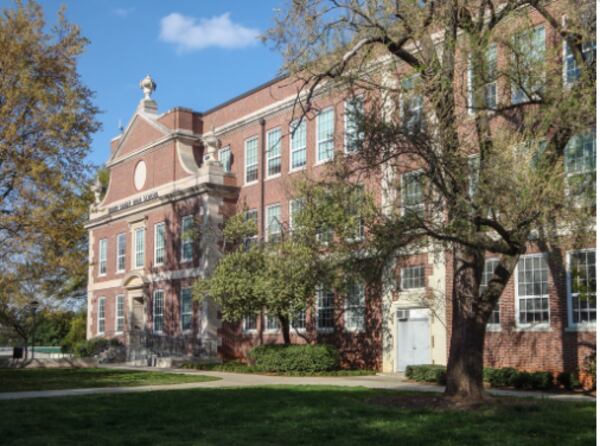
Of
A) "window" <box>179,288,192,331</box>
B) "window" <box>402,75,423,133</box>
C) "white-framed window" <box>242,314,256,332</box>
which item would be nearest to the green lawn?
"window" <box>402,75,423,133</box>

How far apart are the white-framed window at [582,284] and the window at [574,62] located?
17.9ft

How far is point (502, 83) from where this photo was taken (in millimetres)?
15438

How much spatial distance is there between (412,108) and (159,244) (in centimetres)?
2746

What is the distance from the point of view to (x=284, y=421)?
1370 cm

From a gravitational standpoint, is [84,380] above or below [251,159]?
below

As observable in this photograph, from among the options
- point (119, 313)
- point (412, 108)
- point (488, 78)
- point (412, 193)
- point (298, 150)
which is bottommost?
point (119, 313)

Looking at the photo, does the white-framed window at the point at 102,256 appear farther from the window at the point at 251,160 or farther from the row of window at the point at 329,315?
the row of window at the point at 329,315

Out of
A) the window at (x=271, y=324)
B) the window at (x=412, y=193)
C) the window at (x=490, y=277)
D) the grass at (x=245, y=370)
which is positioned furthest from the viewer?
the window at (x=271, y=324)

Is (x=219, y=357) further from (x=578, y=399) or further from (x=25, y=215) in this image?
(x=578, y=399)

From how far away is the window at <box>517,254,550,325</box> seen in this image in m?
22.2

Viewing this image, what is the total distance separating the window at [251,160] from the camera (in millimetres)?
35844

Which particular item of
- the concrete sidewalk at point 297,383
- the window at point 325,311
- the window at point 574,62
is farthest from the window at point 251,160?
the window at point 574,62

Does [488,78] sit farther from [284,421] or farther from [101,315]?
[101,315]

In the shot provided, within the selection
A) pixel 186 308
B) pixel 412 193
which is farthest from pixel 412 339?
pixel 186 308
